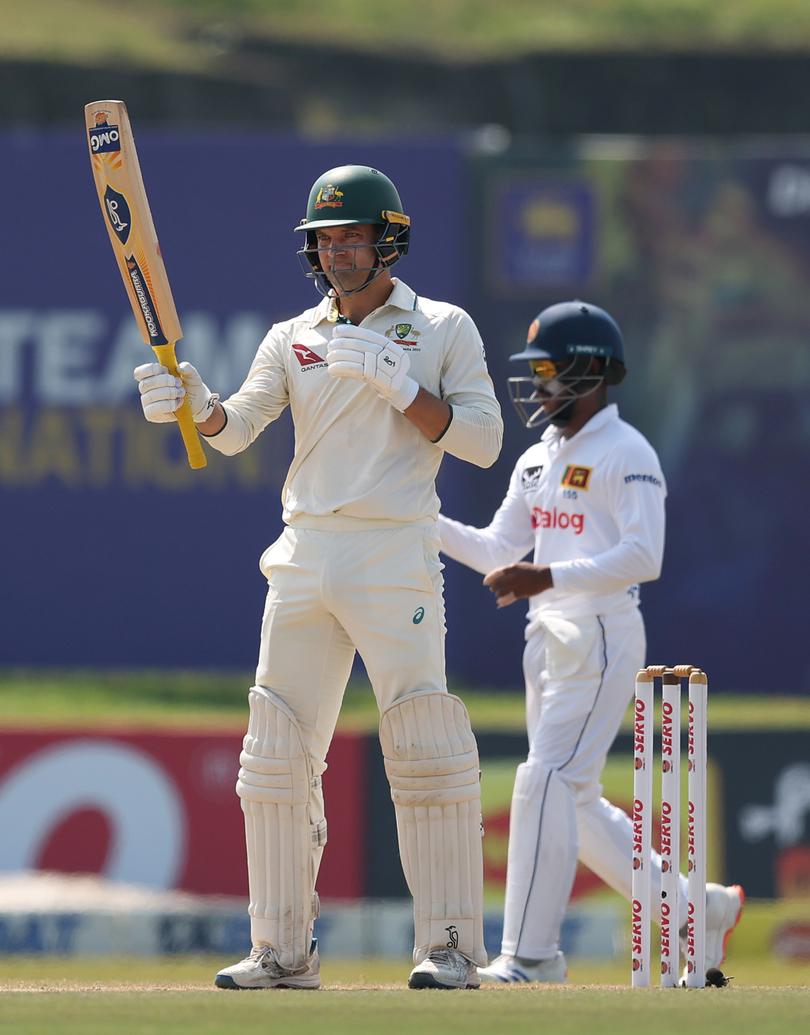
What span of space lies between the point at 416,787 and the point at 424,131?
499 inches

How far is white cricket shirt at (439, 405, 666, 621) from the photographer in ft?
18.0

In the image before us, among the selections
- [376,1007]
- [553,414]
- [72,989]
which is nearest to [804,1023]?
[376,1007]

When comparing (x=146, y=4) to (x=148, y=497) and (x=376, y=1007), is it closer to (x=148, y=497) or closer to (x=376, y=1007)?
(x=148, y=497)

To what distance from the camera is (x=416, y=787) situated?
4.77m

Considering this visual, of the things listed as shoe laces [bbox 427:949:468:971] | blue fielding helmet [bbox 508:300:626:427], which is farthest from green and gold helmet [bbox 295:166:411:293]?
shoe laces [bbox 427:949:468:971]

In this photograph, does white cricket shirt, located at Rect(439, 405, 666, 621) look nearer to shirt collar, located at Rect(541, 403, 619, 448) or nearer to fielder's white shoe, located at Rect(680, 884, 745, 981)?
shirt collar, located at Rect(541, 403, 619, 448)

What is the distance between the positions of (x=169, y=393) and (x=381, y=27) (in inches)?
626

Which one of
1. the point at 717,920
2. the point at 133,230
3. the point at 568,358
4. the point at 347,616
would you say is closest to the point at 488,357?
the point at 568,358

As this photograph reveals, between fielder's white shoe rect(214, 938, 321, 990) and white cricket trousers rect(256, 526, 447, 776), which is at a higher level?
white cricket trousers rect(256, 526, 447, 776)

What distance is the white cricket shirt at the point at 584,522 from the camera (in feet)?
18.0

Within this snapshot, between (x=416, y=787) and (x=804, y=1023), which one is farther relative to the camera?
(x=416, y=787)

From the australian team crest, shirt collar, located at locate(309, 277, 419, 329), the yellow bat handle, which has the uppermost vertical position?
shirt collar, located at locate(309, 277, 419, 329)

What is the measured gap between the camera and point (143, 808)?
8.44 meters

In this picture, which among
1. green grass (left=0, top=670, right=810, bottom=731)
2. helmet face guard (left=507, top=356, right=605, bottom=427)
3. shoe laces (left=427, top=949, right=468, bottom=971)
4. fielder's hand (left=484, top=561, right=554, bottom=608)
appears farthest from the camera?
green grass (left=0, top=670, right=810, bottom=731)
